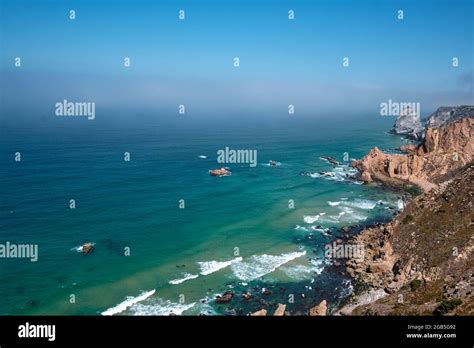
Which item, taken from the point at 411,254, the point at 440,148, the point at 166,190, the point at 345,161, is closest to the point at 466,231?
the point at 411,254

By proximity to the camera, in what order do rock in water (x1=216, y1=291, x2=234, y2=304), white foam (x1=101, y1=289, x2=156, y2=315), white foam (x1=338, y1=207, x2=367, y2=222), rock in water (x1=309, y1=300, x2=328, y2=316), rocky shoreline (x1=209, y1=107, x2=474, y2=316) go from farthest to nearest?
white foam (x1=338, y1=207, x2=367, y2=222) → rock in water (x1=216, y1=291, x2=234, y2=304) → white foam (x1=101, y1=289, x2=156, y2=315) → rock in water (x1=309, y1=300, x2=328, y2=316) → rocky shoreline (x1=209, y1=107, x2=474, y2=316)

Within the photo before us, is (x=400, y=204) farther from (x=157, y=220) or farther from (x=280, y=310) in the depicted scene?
(x=280, y=310)

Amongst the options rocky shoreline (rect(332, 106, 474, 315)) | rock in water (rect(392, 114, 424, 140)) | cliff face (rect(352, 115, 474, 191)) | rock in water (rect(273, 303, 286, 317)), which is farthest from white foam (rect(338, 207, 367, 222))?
rock in water (rect(392, 114, 424, 140))

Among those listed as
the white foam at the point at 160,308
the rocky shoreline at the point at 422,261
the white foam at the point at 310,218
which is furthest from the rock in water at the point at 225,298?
the white foam at the point at 310,218

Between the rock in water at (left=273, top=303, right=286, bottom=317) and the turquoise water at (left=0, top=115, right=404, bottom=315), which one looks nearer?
the rock in water at (left=273, top=303, right=286, bottom=317)

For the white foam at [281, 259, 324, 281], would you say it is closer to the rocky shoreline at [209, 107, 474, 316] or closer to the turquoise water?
the turquoise water

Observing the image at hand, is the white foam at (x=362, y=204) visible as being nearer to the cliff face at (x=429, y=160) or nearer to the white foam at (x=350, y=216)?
the white foam at (x=350, y=216)
